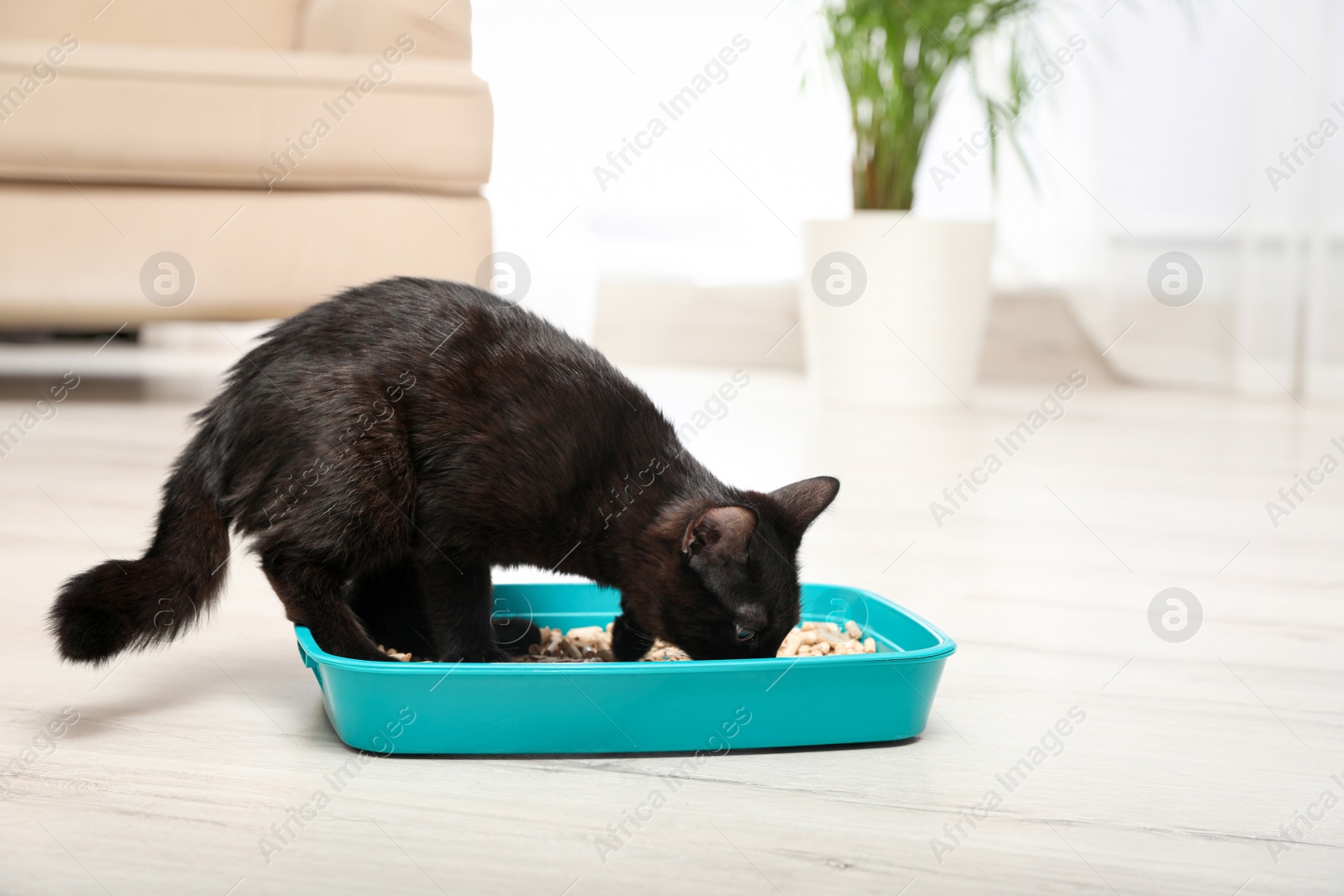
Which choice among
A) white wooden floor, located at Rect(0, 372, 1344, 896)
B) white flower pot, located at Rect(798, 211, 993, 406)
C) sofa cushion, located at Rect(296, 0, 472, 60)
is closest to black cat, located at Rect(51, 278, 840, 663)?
white wooden floor, located at Rect(0, 372, 1344, 896)

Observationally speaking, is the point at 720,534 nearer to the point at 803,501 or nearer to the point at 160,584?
the point at 803,501

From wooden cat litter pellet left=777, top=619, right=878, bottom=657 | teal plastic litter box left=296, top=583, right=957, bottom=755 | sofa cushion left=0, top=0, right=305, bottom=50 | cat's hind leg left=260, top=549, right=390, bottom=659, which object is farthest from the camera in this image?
sofa cushion left=0, top=0, right=305, bottom=50

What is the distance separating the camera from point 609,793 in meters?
0.96

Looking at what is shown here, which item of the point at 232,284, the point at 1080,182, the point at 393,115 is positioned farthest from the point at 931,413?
the point at 232,284

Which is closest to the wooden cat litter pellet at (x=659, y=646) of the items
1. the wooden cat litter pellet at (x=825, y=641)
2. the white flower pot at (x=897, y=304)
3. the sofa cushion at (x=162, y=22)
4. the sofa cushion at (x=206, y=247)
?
the wooden cat litter pellet at (x=825, y=641)

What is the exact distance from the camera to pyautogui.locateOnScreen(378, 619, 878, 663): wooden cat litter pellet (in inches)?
49.2

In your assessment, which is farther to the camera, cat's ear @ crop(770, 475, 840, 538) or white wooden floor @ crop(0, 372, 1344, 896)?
cat's ear @ crop(770, 475, 840, 538)

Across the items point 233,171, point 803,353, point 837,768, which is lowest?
point 803,353

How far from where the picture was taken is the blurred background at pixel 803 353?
0.93 meters

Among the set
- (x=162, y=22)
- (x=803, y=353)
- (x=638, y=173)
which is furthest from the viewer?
(x=803, y=353)

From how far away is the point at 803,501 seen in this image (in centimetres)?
118

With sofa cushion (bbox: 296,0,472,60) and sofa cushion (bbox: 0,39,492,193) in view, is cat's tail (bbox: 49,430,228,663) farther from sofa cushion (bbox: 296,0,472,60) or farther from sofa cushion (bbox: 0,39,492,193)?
sofa cushion (bbox: 296,0,472,60)

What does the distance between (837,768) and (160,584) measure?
24.6 inches

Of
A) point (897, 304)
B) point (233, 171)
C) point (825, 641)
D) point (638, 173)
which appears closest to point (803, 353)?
point (638, 173)
